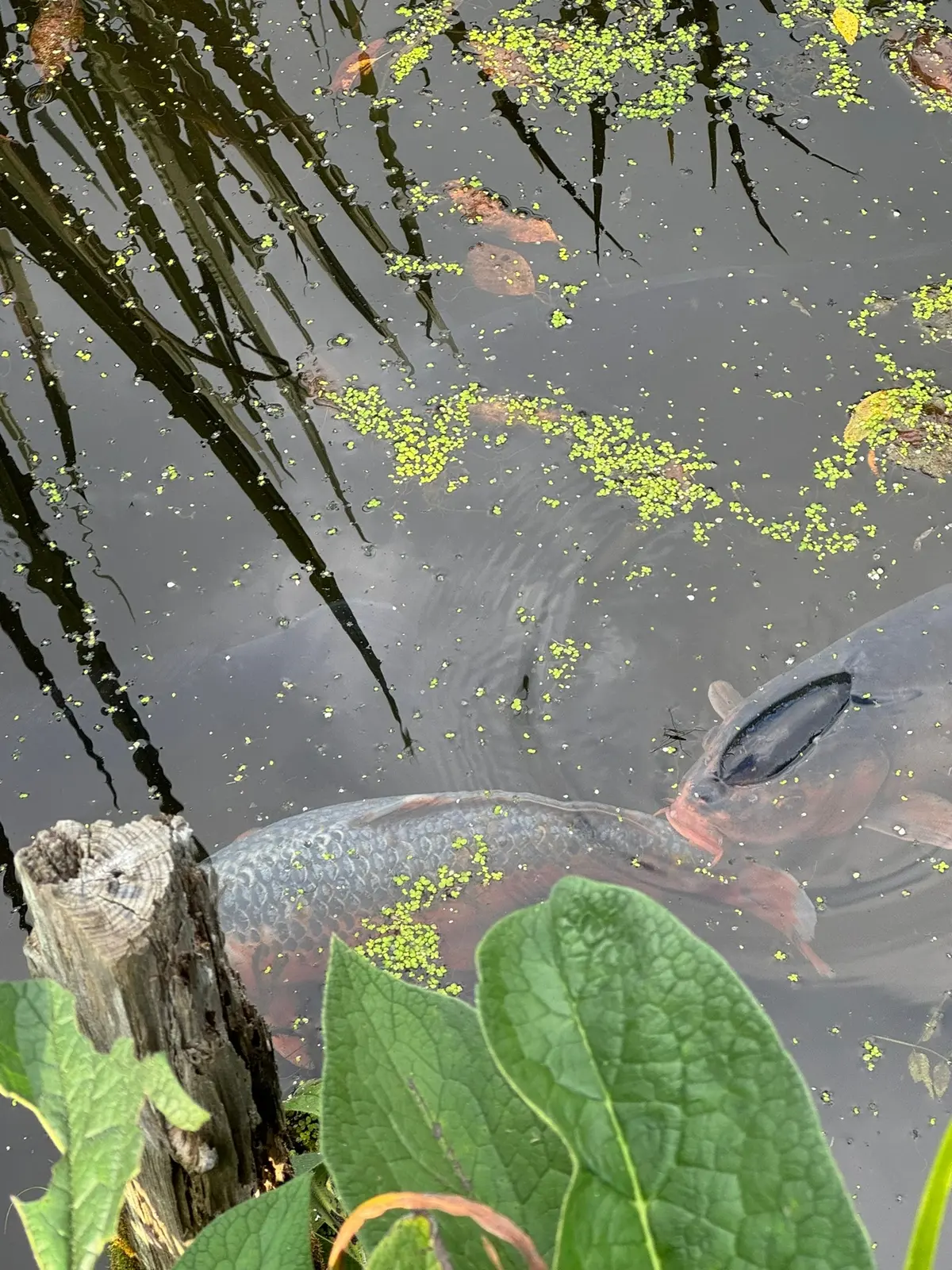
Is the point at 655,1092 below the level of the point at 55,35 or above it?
below

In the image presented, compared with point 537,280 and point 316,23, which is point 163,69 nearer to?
point 316,23

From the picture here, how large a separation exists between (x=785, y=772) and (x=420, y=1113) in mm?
1875

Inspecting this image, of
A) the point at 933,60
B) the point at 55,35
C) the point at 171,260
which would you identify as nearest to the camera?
the point at 171,260

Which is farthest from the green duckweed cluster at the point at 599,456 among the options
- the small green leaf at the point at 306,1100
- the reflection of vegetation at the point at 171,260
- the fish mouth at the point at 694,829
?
the small green leaf at the point at 306,1100

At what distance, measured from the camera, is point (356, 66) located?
3.31 meters

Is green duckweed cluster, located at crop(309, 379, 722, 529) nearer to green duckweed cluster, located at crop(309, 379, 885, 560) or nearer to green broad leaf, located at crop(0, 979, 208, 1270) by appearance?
green duckweed cluster, located at crop(309, 379, 885, 560)

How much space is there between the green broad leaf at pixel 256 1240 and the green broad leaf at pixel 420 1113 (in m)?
0.05

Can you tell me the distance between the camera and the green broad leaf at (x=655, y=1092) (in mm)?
412

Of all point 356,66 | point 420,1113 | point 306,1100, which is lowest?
point 306,1100

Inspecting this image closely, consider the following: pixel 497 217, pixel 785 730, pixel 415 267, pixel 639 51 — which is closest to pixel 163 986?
pixel 785 730

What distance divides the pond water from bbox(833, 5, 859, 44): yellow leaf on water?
0.03 m

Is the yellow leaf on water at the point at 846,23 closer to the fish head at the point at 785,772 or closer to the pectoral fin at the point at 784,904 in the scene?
the fish head at the point at 785,772

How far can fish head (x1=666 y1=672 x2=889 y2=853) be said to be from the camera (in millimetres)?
2180

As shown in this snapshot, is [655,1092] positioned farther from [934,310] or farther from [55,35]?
[55,35]
